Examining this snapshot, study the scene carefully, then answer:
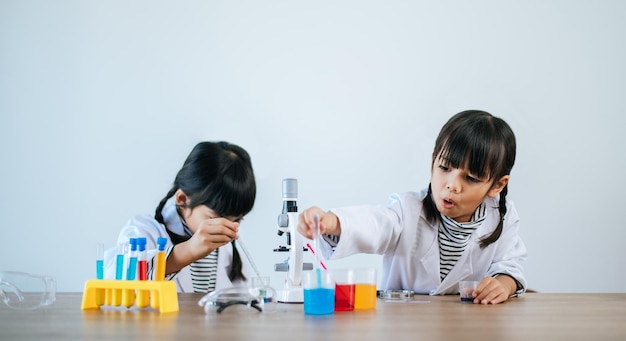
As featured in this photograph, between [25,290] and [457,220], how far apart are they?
3.99 ft

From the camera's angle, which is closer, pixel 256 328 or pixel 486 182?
pixel 256 328

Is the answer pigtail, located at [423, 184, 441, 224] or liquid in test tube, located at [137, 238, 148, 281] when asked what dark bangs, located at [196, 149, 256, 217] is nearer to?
pigtail, located at [423, 184, 441, 224]

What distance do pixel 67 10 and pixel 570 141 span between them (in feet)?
8.16

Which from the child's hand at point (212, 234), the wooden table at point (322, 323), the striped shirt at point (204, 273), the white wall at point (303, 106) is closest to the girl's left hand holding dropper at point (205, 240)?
the child's hand at point (212, 234)

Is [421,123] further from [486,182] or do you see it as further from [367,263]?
[486,182]

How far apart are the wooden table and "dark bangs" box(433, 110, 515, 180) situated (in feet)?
1.80

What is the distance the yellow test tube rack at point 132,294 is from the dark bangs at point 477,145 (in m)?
0.96

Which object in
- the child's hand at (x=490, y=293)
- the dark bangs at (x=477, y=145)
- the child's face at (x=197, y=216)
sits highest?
the dark bangs at (x=477, y=145)

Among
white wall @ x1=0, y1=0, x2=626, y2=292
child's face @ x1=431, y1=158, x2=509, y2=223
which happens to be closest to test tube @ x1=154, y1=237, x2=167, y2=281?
child's face @ x1=431, y1=158, x2=509, y2=223

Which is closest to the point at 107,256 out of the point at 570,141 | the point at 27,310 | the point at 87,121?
the point at 27,310

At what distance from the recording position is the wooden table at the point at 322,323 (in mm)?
867

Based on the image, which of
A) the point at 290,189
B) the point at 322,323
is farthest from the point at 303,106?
the point at 322,323

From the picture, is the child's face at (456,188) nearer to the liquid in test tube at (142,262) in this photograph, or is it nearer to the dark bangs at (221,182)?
the dark bangs at (221,182)

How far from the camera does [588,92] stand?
302 centimetres
